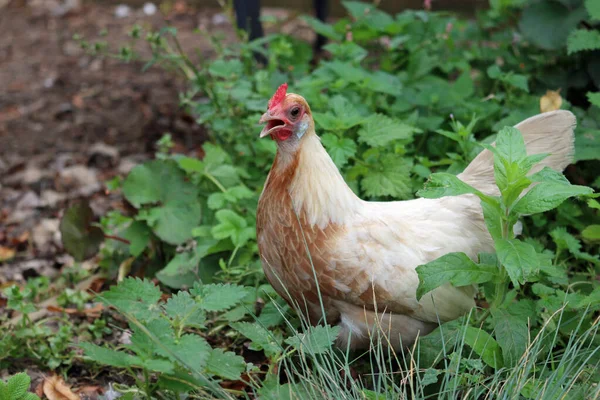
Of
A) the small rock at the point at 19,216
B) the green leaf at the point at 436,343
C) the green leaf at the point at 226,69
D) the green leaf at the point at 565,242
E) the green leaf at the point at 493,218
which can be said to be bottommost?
the small rock at the point at 19,216

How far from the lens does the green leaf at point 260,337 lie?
2.21m

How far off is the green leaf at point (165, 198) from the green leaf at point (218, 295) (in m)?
1.05

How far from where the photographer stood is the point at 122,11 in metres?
6.49

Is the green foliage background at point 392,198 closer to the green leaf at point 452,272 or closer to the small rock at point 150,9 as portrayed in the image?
the green leaf at point 452,272

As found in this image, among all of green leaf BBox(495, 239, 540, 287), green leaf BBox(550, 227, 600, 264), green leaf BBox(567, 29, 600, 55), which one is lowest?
green leaf BBox(550, 227, 600, 264)

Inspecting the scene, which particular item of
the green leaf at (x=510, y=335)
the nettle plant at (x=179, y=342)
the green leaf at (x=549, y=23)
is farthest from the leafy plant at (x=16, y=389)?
the green leaf at (x=549, y=23)

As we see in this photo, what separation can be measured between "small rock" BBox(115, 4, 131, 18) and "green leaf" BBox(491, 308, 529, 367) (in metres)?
5.12

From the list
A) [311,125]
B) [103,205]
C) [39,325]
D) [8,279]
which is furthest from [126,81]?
[311,125]

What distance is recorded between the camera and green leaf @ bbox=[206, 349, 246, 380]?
2062 mm

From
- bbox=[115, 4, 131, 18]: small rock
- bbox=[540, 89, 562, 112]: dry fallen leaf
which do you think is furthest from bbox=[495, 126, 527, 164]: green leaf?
bbox=[115, 4, 131, 18]: small rock

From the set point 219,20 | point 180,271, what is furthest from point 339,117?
point 219,20

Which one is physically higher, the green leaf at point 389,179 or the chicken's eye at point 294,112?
the chicken's eye at point 294,112

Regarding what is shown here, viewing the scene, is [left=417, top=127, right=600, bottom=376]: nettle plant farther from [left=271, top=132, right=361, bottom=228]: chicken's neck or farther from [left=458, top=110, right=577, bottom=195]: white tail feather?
[left=271, top=132, right=361, bottom=228]: chicken's neck

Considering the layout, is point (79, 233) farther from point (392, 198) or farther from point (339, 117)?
point (392, 198)
